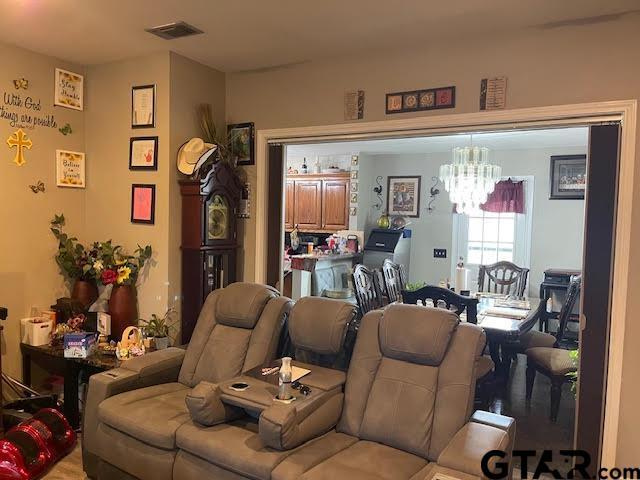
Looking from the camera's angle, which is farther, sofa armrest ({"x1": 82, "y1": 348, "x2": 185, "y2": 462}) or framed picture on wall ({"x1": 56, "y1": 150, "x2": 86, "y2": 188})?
framed picture on wall ({"x1": 56, "y1": 150, "x2": 86, "y2": 188})

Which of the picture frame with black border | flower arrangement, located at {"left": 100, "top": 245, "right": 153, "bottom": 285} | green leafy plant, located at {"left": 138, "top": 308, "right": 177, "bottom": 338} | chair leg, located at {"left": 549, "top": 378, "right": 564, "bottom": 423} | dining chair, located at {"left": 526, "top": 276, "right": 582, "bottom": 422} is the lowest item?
chair leg, located at {"left": 549, "top": 378, "right": 564, "bottom": 423}

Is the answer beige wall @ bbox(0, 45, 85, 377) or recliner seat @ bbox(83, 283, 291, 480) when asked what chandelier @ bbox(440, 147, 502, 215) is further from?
beige wall @ bbox(0, 45, 85, 377)

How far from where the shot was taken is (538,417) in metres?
3.83

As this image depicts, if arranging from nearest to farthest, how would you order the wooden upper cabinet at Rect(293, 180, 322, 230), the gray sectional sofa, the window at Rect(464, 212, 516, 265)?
the gray sectional sofa → the window at Rect(464, 212, 516, 265) → the wooden upper cabinet at Rect(293, 180, 322, 230)

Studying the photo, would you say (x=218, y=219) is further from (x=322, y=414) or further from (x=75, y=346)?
(x=322, y=414)

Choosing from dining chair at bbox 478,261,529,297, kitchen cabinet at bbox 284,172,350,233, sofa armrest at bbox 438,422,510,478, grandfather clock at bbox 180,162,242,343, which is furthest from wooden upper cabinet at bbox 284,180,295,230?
sofa armrest at bbox 438,422,510,478

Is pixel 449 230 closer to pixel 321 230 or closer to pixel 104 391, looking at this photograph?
pixel 321 230

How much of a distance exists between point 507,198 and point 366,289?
3.13 m

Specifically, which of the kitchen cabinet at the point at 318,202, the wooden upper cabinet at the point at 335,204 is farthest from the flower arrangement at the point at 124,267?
the wooden upper cabinet at the point at 335,204

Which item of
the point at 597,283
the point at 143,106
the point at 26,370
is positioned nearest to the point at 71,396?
the point at 26,370

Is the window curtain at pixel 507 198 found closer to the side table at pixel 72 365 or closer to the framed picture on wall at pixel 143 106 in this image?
the framed picture on wall at pixel 143 106

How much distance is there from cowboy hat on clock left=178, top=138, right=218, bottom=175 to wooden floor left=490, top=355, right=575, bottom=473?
9.63 feet

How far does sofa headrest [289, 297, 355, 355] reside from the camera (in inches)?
104

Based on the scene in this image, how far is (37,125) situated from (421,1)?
279 centimetres
